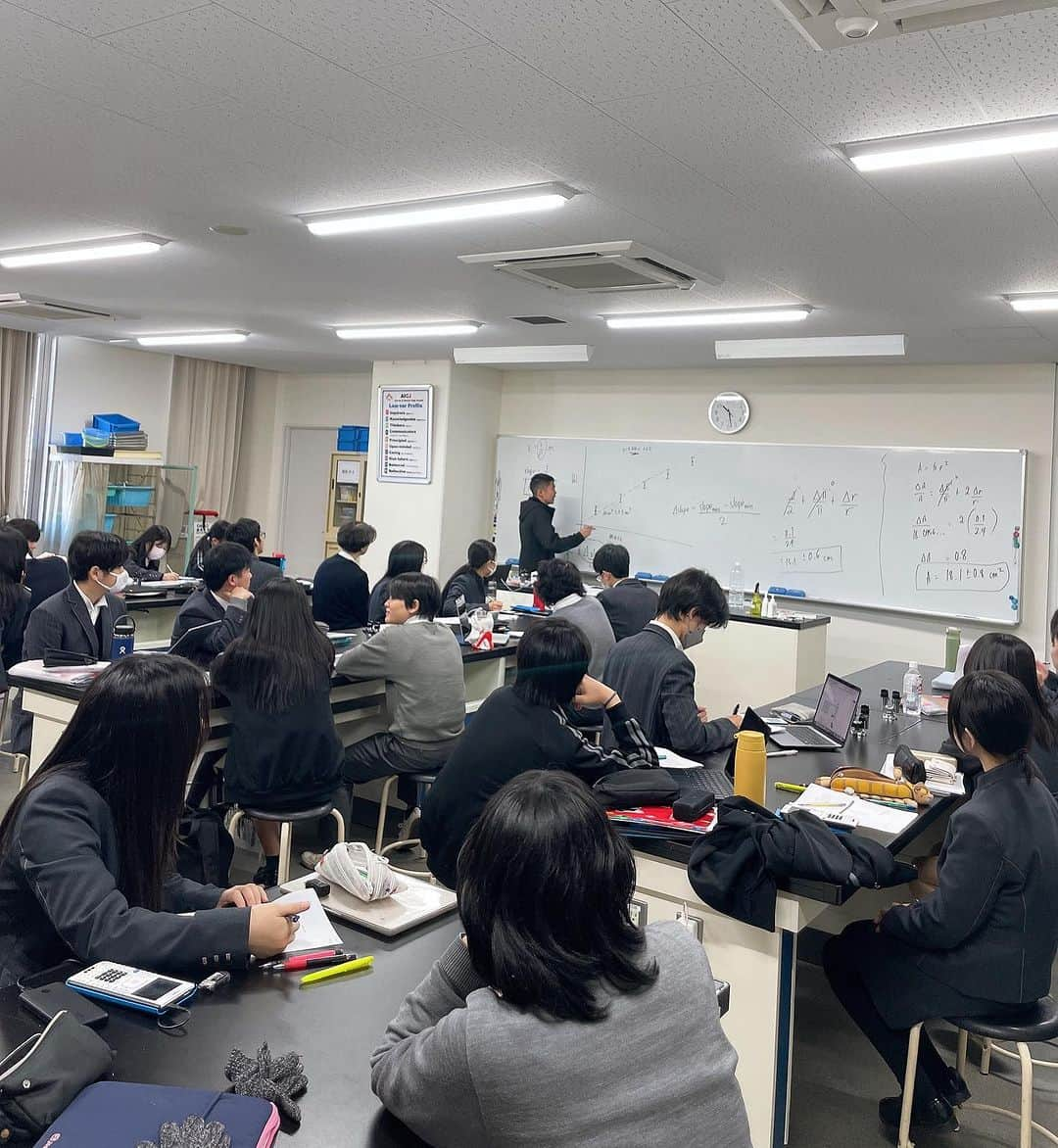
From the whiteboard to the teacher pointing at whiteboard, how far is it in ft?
1.42

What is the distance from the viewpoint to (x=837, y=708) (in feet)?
11.3

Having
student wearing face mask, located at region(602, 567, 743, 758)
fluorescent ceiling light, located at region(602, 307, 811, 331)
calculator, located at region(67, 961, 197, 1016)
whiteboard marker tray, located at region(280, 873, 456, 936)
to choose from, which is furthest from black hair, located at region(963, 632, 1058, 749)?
fluorescent ceiling light, located at region(602, 307, 811, 331)

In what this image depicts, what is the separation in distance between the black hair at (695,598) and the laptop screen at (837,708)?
49 centimetres

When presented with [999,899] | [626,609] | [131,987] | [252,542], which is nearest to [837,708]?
[999,899]

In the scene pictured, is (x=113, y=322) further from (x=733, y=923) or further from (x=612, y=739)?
(x=733, y=923)

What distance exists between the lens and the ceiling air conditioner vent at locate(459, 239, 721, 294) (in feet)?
13.2

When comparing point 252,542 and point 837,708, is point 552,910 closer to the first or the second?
point 837,708

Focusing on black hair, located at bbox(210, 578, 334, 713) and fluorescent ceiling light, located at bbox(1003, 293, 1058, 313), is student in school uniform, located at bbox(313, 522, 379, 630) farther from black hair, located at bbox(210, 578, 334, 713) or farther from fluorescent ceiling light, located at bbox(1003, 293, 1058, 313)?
fluorescent ceiling light, located at bbox(1003, 293, 1058, 313)

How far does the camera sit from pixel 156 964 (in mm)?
1521

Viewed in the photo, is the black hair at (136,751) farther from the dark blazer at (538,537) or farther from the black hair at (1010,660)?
the dark blazer at (538,537)

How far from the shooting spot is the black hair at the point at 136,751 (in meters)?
1.62

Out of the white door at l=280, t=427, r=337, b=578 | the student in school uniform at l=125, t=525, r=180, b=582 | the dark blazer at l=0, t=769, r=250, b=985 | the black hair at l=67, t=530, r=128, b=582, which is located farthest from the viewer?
the white door at l=280, t=427, r=337, b=578

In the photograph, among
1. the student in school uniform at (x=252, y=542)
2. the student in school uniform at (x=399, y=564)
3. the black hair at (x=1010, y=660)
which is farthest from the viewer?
the student in school uniform at (x=252, y=542)

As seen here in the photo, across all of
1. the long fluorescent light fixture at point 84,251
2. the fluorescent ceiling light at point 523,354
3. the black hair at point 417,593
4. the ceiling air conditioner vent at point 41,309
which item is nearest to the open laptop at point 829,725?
the black hair at point 417,593
